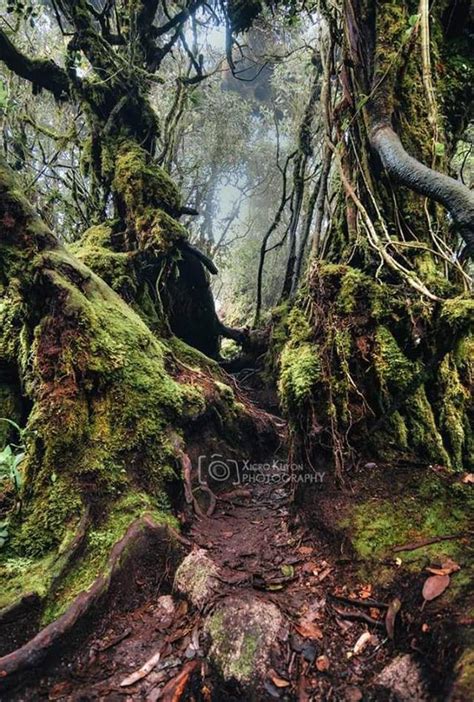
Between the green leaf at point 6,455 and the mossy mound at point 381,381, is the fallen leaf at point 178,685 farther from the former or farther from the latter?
the green leaf at point 6,455

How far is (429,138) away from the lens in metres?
3.93

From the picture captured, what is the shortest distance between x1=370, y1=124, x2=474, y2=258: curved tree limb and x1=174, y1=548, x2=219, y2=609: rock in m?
2.55

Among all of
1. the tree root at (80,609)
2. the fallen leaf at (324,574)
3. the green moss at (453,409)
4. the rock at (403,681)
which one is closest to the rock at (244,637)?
the fallen leaf at (324,574)

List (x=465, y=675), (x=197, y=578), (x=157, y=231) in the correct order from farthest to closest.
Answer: (x=157, y=231) < (x=197, y=578) < (x=465, y=675)

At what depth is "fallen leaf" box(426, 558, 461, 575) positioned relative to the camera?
224 cm

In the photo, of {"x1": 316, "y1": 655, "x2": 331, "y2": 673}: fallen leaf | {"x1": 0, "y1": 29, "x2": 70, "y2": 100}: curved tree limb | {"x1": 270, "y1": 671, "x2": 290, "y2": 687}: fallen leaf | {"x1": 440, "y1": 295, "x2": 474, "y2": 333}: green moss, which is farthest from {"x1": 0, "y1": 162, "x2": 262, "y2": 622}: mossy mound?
{"x1": 0, "y1": 29, "x2": 70, "y2": 100}: curved tree limb

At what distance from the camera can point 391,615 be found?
90.4 inches

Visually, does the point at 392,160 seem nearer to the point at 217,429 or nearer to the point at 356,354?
the point at 356,354

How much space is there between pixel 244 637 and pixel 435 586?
107cm

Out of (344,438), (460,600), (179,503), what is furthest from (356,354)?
(179,503)

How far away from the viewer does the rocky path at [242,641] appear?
7.05ft

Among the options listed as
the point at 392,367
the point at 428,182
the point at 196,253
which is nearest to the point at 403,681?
the point at 392,367

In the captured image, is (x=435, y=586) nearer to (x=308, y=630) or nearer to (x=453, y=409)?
(x=308, y=630)

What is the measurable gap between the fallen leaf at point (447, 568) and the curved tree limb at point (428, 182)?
1.64 metres
